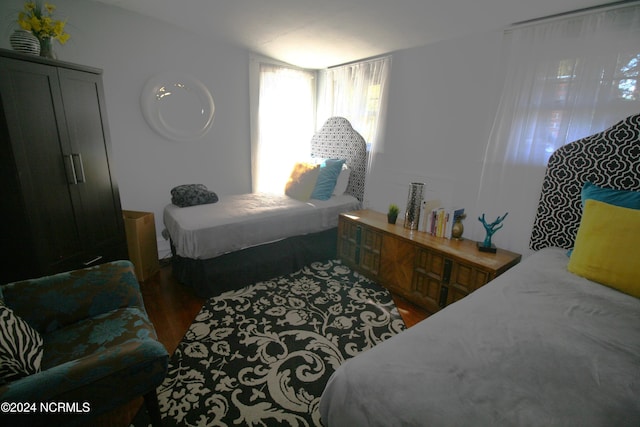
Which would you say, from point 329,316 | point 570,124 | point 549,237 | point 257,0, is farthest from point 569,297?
point 257,0

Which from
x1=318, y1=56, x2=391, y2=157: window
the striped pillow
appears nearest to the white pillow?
x1=318, y1=56, x2=391, y2=157: window

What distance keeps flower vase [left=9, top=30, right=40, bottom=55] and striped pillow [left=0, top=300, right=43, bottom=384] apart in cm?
165

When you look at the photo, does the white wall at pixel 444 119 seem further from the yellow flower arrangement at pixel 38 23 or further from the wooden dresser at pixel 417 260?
the yellow flower arrangement at pixel 38 23

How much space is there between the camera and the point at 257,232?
8.84 ft

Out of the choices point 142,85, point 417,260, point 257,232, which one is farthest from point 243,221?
point 142,85

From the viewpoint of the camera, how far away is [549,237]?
82.2 inches

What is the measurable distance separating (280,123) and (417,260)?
8.61 ft

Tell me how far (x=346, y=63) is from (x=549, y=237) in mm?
2903

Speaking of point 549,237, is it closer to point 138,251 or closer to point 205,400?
point 205,400

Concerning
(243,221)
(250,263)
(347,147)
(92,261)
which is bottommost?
(250,263)

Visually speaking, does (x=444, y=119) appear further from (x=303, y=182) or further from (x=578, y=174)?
(x=303, y=182)

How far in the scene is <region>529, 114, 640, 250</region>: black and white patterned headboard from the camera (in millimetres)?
1698


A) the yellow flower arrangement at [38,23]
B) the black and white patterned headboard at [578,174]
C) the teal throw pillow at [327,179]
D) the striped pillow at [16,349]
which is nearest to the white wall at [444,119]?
the black and white patterned headboard at [578,174]

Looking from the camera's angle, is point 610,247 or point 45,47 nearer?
point 610,247
